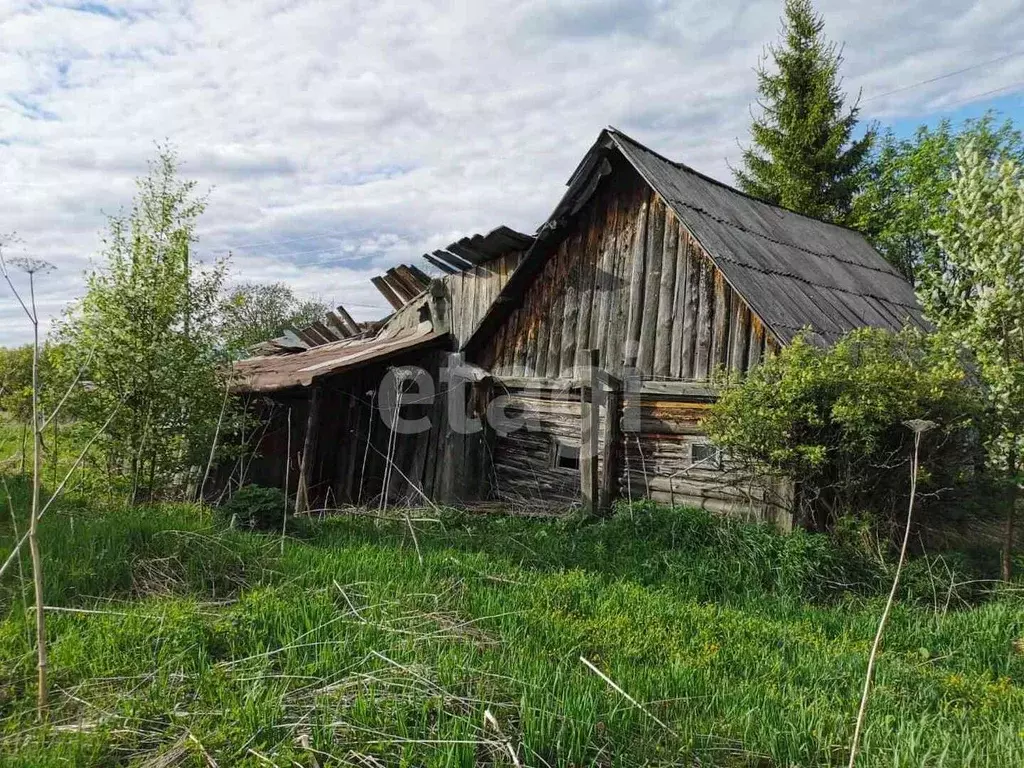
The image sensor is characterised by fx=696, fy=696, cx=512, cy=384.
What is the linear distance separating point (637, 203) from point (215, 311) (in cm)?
615

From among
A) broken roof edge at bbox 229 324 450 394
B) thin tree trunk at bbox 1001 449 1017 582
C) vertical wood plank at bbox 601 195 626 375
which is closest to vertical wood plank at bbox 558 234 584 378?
vertical wood plank at bbox 601 195 626 375

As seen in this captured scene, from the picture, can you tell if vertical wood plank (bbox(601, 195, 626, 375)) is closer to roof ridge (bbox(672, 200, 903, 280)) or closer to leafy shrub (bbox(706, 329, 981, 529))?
roof ridge (bbox(672, 200, 903, 280))

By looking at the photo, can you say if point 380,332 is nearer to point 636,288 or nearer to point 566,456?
point 566,456

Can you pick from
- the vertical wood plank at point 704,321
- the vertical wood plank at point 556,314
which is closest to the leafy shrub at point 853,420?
the vertical wood plank at point 704,321

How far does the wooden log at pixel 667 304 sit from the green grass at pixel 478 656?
2.91 m

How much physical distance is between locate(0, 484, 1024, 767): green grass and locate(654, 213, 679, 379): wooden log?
2.91 meters

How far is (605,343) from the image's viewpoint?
33.4 ft

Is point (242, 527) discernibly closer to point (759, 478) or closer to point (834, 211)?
point (759, 478)

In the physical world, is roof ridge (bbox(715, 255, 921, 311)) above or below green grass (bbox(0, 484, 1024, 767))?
above

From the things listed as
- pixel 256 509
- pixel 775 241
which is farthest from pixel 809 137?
pixel 256 509

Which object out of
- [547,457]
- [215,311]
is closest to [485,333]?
[547,457]

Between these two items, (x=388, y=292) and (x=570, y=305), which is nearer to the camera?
(x=570, y=305)

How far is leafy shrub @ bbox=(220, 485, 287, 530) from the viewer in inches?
283

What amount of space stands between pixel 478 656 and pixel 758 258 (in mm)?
7596
